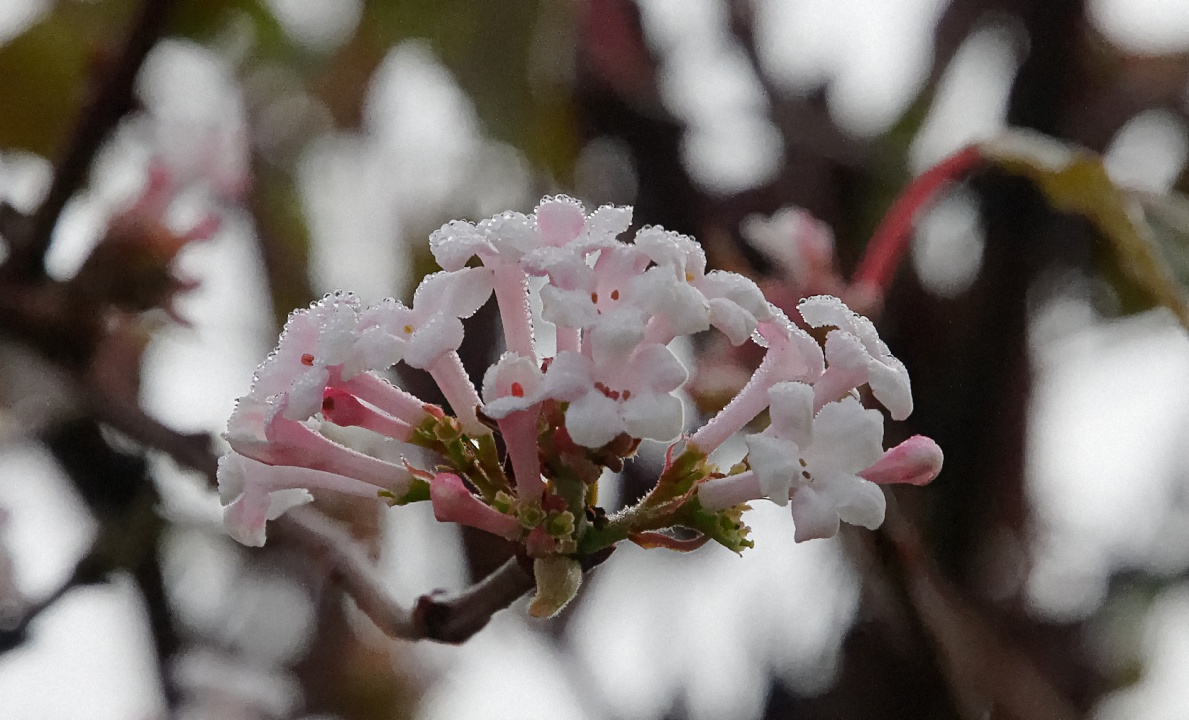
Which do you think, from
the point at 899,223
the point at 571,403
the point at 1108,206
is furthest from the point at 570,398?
the point at 899,223

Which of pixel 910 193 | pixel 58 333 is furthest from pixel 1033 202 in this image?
pixel 58 333

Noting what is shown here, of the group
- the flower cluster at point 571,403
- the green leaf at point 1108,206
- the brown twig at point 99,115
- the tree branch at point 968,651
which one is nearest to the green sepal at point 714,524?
the flower cluster at point 571,403

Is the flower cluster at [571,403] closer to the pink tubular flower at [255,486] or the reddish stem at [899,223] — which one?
the pink tubular flower at [255,486]

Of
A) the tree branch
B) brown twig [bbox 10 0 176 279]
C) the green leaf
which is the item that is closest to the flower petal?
the tree branch

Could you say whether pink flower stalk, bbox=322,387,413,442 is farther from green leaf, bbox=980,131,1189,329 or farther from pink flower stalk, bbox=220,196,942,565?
green leaf, bbox=980,131,1189,329

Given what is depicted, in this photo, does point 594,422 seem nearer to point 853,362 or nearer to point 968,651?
point 853,362

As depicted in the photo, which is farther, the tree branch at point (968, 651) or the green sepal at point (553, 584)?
the tree branch at point (968, 651)

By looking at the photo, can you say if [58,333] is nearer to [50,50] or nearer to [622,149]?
[50,50]

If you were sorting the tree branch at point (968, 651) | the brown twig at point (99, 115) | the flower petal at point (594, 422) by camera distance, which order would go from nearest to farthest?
1. the flower petal at point (594, 422)
2. the tree branch at point (968, 651)
3. the brown twig at point (99, 115)
